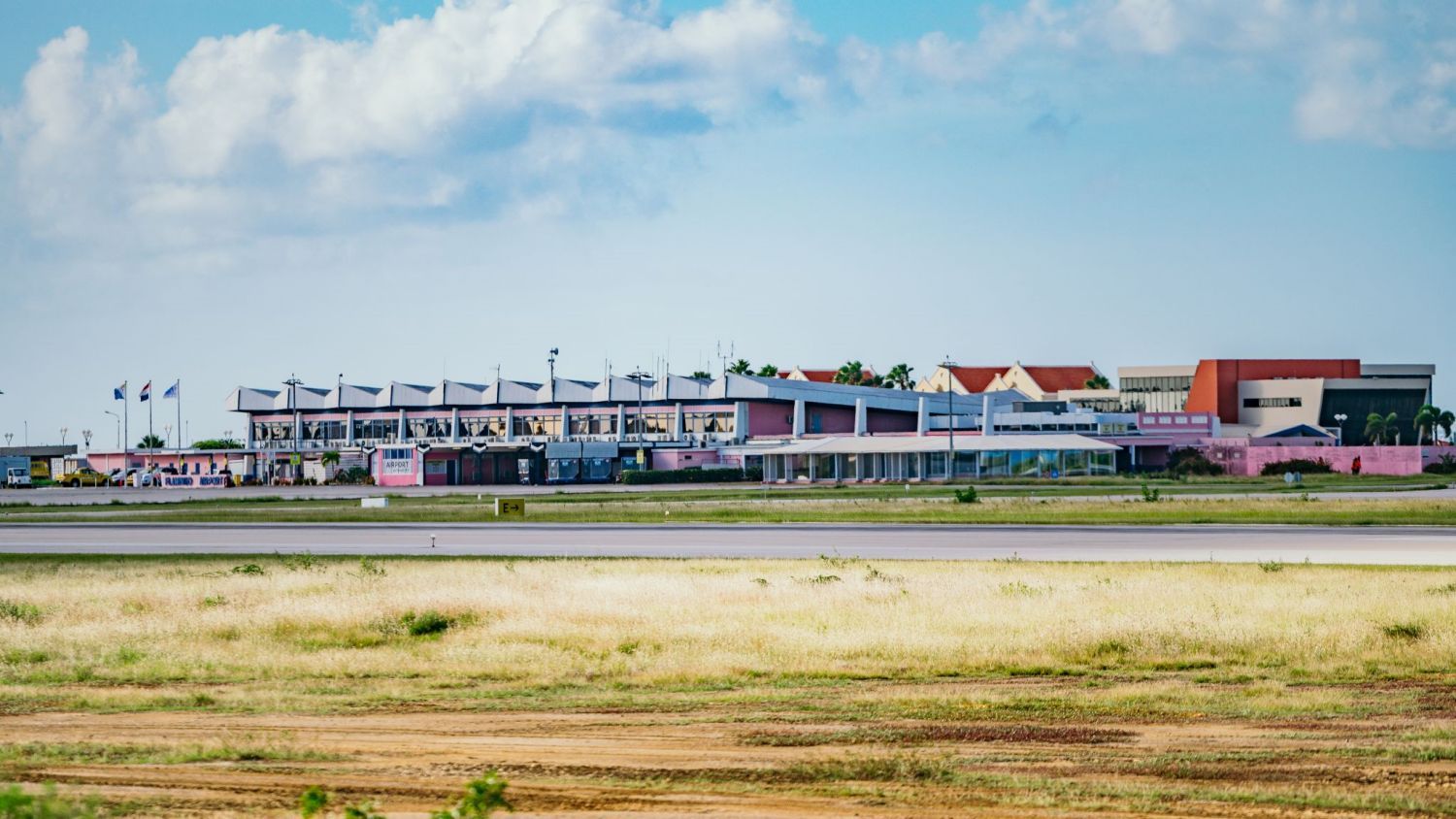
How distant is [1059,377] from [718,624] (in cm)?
16215

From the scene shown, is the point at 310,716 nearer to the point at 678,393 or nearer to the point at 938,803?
the point at 938,803

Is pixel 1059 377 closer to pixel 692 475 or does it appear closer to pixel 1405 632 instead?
pixel 692 475

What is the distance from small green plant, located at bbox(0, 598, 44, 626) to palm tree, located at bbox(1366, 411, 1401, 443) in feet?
442

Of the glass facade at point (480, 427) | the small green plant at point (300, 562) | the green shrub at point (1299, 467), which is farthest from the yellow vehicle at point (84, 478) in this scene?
the small green plant at point (300, 562)

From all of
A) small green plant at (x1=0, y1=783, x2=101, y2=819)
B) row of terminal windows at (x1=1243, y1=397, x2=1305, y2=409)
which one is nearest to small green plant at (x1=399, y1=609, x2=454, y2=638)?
small green plant at (x1=0, y1=783, x2=101, y2=819)

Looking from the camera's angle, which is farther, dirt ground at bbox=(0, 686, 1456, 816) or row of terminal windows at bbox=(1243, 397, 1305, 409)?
row of terminal windows at bbox=(1243, 397, 1305, 409)

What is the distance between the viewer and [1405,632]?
68.4 ft

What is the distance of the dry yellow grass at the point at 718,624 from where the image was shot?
19266mm

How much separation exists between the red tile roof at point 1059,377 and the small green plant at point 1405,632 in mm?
157120

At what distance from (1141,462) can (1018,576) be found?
92634 millimetres

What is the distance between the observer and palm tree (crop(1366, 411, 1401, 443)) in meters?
138

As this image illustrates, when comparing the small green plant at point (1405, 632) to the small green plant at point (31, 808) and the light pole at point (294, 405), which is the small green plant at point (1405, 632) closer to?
the small green plant at point (31, 808)

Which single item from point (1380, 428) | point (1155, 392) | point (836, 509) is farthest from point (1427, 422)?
point (836, 509)

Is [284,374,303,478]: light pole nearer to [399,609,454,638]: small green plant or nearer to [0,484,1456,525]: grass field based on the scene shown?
[0,484,1456,525]: grass field
